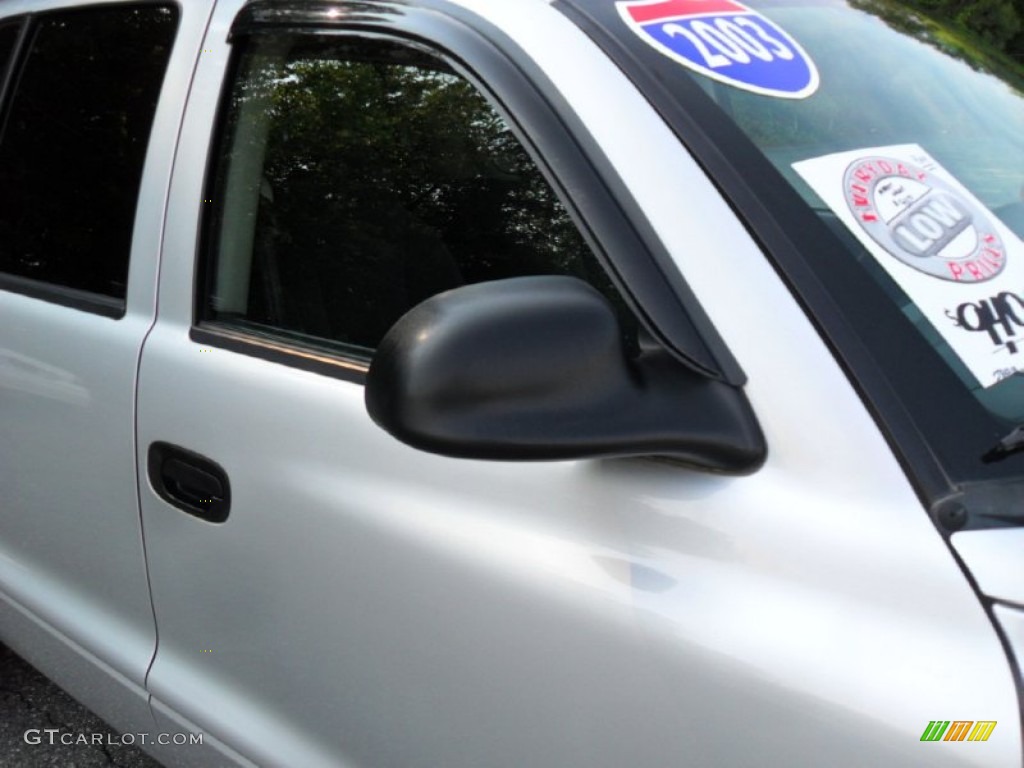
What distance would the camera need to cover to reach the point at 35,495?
2023mm

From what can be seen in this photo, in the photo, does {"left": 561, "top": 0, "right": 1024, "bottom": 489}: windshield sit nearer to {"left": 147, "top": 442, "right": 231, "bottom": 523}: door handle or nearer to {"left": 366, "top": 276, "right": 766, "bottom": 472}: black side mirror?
{"left": 366, "top": 276, "right": 766, "bottom": 472}: black side mirror

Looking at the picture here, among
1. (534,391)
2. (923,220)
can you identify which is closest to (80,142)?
(534,391)

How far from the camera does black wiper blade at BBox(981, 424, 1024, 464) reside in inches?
42.6

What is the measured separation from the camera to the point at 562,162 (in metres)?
1.24

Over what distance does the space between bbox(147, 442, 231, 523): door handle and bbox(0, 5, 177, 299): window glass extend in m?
0.32

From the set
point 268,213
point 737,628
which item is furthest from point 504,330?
point 268,213

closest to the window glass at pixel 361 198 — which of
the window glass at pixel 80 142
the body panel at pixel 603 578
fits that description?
the body panel at pixel 603 578

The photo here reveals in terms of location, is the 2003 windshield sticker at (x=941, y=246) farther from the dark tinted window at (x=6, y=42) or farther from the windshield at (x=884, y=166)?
the dark tinted window at (x=6, y=42)

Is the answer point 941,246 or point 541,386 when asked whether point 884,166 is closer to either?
point 941,246

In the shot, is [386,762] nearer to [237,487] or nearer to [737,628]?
[237,487]

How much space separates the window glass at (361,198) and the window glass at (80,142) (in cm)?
22

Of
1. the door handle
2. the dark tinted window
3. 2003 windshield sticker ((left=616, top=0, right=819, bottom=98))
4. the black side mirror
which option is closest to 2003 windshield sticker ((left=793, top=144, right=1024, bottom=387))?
2003 windshield sticker ((left=616, top=0, right=819, bottom=98))

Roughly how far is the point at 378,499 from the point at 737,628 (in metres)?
0.49

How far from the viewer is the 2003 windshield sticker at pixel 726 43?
131 cm
